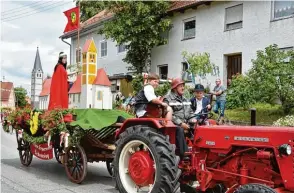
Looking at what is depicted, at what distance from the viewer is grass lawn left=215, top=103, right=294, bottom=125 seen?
13.3m

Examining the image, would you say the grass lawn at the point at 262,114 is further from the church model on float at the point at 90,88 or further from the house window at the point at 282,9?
the church model on float at the point at 90,88

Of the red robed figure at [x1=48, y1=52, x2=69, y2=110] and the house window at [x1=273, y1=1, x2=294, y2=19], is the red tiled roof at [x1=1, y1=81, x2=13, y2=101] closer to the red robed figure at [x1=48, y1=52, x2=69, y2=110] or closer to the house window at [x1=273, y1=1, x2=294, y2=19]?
the house window at [x1=273, y1=1, x2=294, y2=19]

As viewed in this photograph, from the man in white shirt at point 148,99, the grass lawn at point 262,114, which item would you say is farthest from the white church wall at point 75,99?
the grass lawn at point 262,114

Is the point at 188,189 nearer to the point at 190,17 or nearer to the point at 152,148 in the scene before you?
the point at 152,148

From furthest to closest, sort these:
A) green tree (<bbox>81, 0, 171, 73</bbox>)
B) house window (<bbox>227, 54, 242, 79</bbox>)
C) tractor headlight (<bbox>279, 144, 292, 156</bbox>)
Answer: green tree (<bbox>81, 0, 171, 73</bbox>), house window (<bbox>227, 54, 242, 79</bbox>), tractor headlight (<bbox>279, 144, 292, 156</bbox>)

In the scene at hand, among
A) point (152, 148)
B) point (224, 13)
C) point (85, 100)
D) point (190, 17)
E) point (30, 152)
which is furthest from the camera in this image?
point (190, 17)

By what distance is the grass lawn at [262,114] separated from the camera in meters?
13.3

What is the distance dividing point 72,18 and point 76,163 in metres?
6.70

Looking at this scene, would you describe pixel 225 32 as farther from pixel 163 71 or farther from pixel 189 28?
pixel 163 71

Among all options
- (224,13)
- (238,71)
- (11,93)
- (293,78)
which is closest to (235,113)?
(293,78)

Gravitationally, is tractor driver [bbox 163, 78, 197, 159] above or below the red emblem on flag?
below

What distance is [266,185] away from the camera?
4.06 m

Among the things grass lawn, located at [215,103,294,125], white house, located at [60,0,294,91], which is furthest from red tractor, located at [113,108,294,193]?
white house, located at [60,0,294,91]

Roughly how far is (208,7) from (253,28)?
321cm
